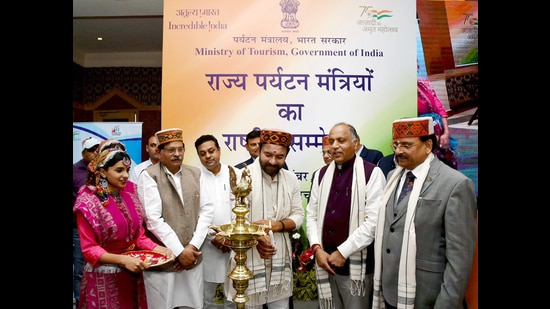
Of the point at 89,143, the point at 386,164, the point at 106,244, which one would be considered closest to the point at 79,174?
the point at 89,143

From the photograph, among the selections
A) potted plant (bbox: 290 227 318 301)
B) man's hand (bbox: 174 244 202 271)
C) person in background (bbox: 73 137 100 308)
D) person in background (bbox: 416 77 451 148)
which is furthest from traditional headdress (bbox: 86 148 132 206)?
person in background (bbox: 416 77 451 148)

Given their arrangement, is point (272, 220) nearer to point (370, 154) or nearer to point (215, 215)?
point (215, 215)

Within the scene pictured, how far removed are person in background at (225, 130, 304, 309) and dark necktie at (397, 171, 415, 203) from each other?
830 mm

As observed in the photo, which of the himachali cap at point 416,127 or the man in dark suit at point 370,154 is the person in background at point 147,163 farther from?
the himachali cap at point 416,127

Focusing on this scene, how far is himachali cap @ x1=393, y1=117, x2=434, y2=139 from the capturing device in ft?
8.66

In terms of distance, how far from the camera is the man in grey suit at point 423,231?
2.30 m

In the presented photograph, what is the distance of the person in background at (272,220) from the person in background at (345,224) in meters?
0.21

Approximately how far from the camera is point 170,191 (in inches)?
124

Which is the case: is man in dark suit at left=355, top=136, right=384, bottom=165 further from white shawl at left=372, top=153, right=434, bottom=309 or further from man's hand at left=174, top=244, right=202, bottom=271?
man's hand at left=174, top=244, right=202, bottom=271

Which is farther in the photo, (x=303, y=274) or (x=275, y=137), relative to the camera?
(x=303, y=274)

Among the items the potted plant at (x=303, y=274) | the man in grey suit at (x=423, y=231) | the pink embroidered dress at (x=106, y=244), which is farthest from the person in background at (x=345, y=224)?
the pink embroidered dress at (x=106, y=244)

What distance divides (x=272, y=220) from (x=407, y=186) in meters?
1.01

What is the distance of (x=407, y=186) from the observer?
2.66m

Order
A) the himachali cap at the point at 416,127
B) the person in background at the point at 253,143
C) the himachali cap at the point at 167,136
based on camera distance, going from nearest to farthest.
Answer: the himachali cap at the point at 416,127 → the himachali cap at the point at 167,136 → the person in background at the point at 253,143
